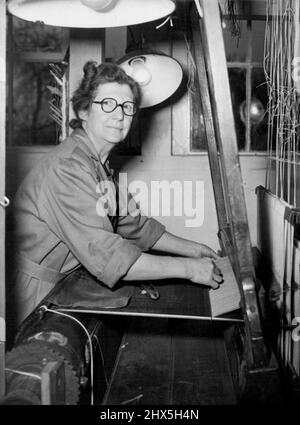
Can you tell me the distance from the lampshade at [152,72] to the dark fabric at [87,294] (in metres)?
1.21

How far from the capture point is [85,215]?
1559 millimetres

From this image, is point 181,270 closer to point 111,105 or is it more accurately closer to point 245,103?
point 111,105

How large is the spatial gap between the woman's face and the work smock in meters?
0.07

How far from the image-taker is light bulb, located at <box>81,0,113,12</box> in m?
1.64

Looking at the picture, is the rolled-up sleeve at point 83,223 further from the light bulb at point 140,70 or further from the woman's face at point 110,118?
the light bulb at point 140,70

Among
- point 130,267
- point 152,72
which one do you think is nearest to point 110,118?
point 130,267

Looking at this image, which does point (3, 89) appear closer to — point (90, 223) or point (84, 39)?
point (90, 223)

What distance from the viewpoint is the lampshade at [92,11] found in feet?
5.35

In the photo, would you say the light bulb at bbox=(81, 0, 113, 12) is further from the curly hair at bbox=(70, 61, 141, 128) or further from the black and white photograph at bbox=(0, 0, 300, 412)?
the curly hair at bbox=(70, 61, 141, 128)

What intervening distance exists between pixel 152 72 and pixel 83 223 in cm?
133

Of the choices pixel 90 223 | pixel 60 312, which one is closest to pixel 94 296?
pixel 60 312

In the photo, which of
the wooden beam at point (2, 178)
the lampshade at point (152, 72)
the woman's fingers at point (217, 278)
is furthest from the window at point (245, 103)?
the wooden beam at point (2, 178)

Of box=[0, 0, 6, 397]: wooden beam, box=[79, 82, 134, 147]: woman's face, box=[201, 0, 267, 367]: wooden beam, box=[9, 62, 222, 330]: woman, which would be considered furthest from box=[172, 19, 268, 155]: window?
box=[0, 0, 6, 397]: wooden beam

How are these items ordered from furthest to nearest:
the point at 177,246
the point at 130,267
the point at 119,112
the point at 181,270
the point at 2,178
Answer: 1. the point at 177,246
2. the point at 119,112
3. the point at 181,270
4. the point at 130,267
5. the point at 2,178
